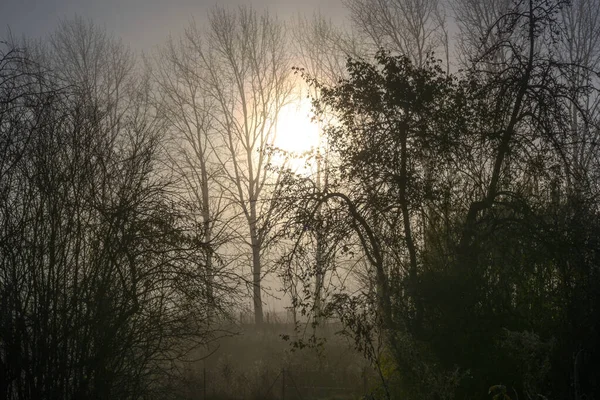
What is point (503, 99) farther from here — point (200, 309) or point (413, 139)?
point (200, 309)

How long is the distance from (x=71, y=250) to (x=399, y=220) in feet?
19.3

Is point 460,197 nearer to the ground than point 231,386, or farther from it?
farther from it

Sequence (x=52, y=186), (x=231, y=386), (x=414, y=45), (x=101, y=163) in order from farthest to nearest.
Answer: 1. (x=414, y=45)
2. (x=231, y=386)
3. (x=101, y=163)
4. (x=52, y=186)

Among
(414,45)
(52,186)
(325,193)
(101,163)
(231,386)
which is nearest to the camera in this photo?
(52,186)

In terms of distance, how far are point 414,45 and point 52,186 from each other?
60.0 feet

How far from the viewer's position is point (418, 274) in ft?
38.9

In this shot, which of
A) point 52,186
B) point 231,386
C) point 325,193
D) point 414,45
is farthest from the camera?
point 414,45

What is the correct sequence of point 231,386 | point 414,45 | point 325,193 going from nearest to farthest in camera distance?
point 325,193 < point 231,386 < point 414,45

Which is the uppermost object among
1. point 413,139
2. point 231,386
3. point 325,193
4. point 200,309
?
point 413,139

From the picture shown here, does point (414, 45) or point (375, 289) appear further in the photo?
point (414, 45)

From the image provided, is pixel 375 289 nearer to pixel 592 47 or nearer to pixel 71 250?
pixel 71 250

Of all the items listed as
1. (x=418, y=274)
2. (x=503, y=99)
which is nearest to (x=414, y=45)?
(x=503, y=99)

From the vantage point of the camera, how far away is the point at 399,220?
1226 cm

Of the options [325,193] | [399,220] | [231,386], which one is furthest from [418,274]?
[231,386]
